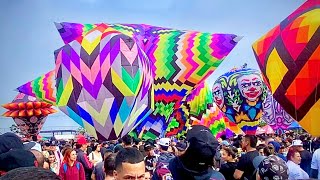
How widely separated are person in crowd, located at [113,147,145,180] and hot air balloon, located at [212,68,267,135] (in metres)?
13.6

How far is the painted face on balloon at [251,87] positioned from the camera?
16500mm

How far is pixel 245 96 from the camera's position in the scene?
16703mm

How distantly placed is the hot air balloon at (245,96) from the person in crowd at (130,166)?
13615mm

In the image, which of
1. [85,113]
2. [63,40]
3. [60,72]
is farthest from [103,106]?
[63,40]

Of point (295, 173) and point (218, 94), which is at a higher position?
point (295, 173)

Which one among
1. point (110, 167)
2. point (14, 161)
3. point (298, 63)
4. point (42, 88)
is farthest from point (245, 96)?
point (14, 161)

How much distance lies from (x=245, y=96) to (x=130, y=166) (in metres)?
14.0

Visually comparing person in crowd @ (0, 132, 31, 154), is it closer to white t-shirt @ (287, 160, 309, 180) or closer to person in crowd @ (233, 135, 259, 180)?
person in crowd @ (233, 135, 259, 180)

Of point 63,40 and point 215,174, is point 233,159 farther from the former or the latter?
point 63,40

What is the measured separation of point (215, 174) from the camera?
3471 millimetres

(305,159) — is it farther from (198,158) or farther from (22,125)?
(22,125)

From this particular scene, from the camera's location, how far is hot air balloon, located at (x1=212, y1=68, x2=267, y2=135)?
1658cm

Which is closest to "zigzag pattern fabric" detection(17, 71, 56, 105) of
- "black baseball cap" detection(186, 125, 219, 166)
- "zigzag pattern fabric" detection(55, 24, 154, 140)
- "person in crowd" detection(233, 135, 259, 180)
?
"zigzag pattern fabric" detection(55, 24, 154, 140)

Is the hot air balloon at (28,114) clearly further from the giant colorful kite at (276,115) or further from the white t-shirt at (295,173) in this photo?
the white t-shirt at (295,173)
